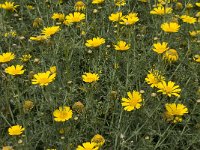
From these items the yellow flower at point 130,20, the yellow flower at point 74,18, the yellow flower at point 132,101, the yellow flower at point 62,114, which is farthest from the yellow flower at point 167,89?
the yellow flower at point 74,18

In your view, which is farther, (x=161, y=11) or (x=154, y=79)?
(x=161, y=11)

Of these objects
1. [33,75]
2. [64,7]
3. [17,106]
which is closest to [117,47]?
[33,75]

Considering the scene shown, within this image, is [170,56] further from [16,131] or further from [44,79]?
[16,131]

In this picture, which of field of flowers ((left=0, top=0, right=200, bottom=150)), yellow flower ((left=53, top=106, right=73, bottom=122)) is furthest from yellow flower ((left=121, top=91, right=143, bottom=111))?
yellow flower ((left=53, top=106, right=73, bottom=122))

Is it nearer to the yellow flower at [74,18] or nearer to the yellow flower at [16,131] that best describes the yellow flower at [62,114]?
the yellow flower at [16,131]

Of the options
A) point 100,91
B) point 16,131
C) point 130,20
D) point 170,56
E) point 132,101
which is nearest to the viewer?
point 16,131

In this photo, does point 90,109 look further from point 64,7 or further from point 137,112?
point 64,7

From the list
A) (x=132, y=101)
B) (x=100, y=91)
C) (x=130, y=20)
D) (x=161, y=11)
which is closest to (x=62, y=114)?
(x=132, y=101)

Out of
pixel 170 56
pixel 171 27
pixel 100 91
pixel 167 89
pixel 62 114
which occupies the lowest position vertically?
pixel 100 91

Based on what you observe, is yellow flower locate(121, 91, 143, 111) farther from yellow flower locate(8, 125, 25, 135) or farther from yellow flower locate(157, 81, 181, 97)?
yellow flower locate(8, 125, 25, 135)

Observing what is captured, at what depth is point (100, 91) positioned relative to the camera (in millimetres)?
3658

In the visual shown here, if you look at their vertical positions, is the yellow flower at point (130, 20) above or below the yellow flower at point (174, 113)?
above

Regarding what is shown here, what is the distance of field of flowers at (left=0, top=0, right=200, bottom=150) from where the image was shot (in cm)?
304

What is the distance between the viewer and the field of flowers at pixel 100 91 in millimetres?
3043
